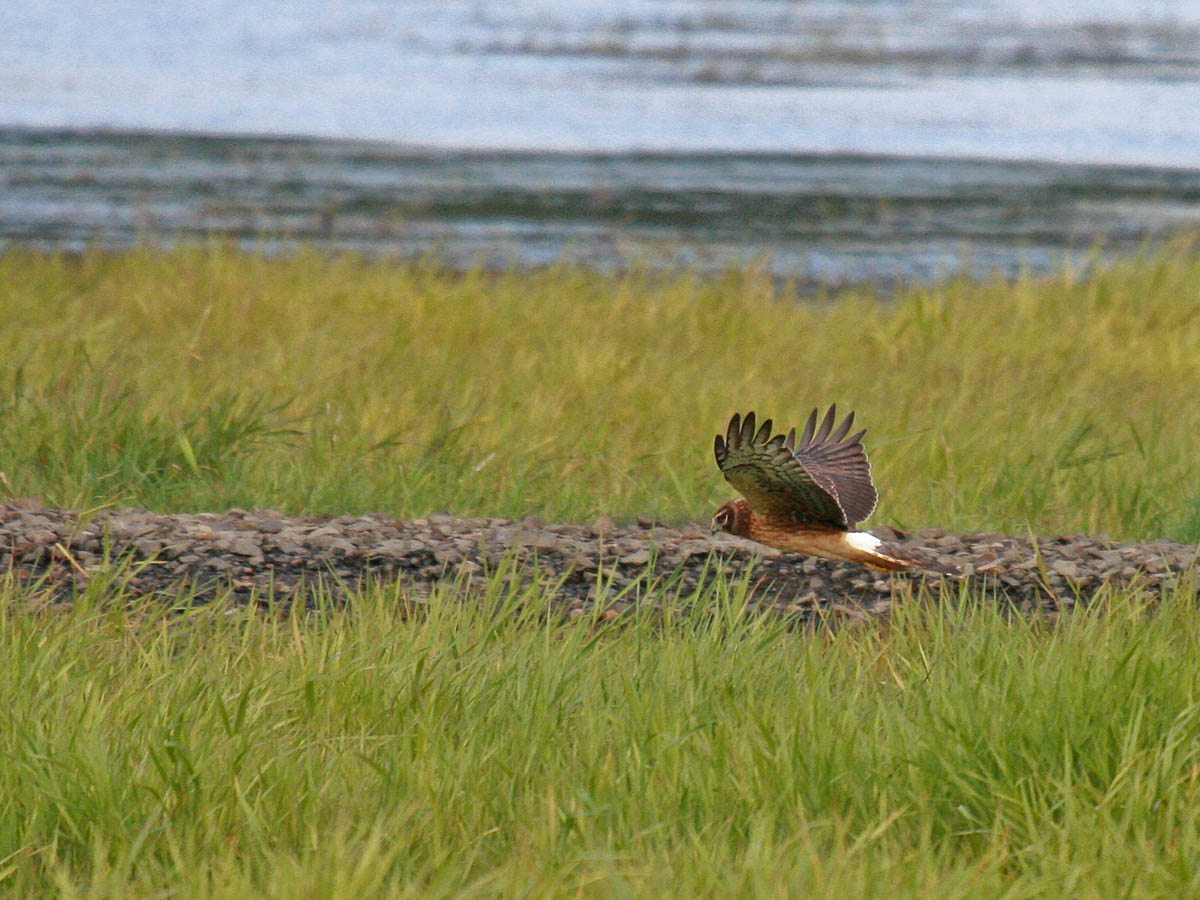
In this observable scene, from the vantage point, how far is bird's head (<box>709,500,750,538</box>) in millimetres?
4637

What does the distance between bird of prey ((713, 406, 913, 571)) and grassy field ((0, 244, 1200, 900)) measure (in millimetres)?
226

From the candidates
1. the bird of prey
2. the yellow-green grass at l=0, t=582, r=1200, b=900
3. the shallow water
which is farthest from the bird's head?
the shallow water

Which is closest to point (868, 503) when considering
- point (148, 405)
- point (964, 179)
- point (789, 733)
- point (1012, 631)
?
point (1012, 631)

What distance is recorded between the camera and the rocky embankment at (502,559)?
4.96 meters

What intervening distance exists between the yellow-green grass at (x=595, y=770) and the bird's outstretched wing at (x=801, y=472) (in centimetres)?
48

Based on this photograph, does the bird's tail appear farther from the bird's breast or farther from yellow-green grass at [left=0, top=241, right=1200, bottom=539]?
yellow-green grass at [left=0, top=241, right=1200, bottom=539]

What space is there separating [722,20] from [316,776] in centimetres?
4207

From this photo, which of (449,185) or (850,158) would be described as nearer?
(449,185)

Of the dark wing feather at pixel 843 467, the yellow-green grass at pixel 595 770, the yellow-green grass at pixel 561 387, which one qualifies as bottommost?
the yellow-green grass at pixel 561 387

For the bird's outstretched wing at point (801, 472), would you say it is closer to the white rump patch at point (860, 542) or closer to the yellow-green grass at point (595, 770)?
the white rump patch at point (860, 542)

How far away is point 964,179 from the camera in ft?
69.1

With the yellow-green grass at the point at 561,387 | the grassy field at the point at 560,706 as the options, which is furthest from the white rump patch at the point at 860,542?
the yellow-green grass at the point at 561,387

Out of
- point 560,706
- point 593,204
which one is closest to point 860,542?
point 560,706

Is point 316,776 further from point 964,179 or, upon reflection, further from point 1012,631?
point 964,179
